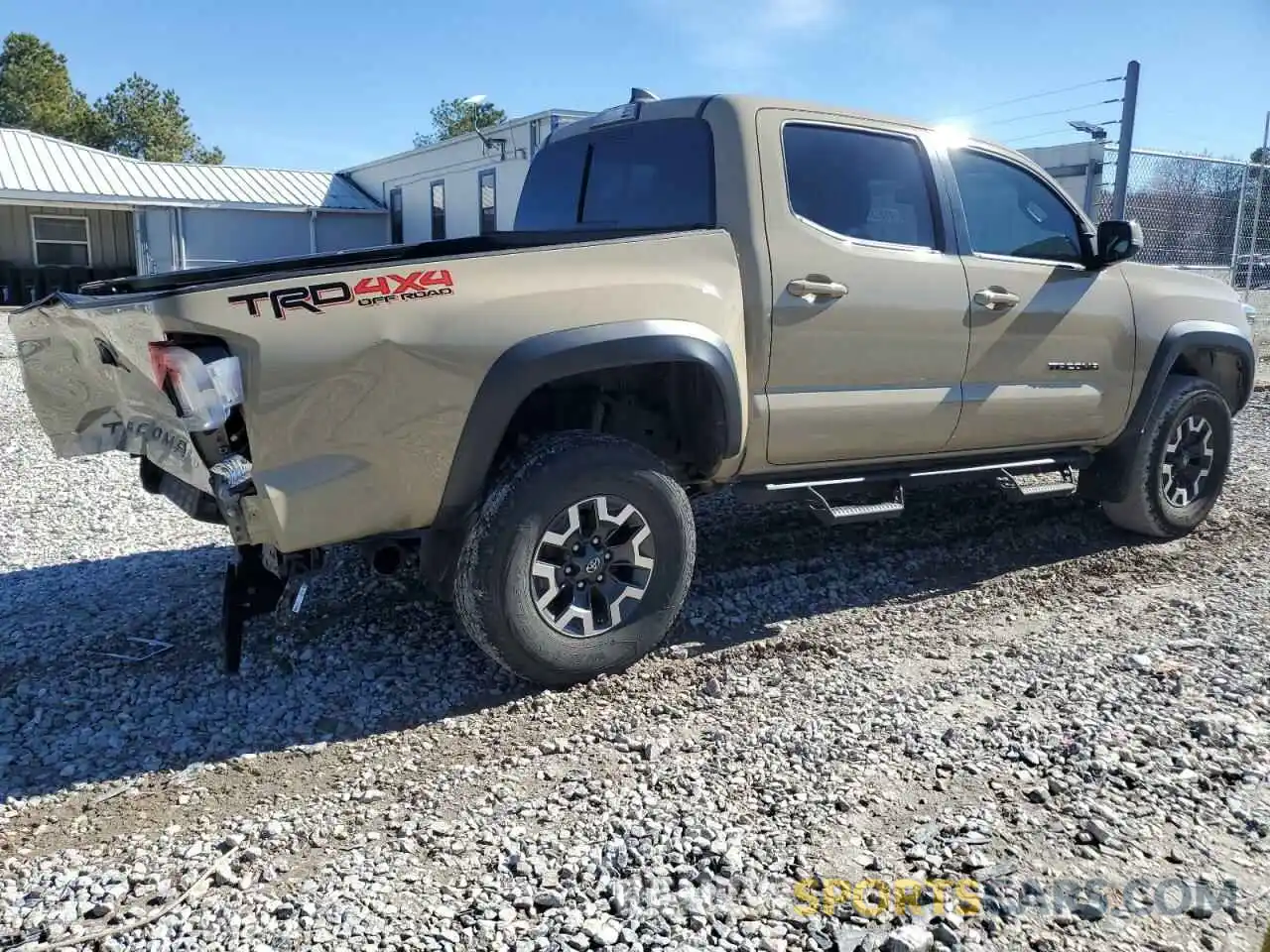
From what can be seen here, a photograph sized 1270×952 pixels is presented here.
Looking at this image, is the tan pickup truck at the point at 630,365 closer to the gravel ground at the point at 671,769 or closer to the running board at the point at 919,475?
the running board at the point at 919,475

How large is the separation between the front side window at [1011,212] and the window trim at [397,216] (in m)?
22.1

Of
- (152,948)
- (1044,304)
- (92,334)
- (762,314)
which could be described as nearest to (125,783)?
(152,948)

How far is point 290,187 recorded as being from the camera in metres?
26.4

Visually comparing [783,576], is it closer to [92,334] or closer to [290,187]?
[92,334]

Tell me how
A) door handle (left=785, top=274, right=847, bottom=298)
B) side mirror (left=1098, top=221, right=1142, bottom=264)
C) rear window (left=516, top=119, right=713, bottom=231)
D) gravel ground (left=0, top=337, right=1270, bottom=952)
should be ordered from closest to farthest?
gravel ground (left=0, top=337, right=1270, bottom=952)
door handle (left=785, top=274, right=847, bottom=298)
rear window (left=516, top=119, right=713, bottom=231)
side mirror (left=1098, top=221, right=1142, bottom=264)

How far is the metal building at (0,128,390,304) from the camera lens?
926 inches

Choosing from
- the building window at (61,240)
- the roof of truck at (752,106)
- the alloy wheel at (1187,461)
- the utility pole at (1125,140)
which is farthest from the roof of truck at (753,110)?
the building window at (61,240)

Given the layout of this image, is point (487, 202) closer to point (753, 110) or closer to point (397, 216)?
point (397, 216)

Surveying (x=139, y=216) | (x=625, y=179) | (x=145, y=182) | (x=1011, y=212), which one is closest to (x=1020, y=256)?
(x=1011, y=212)

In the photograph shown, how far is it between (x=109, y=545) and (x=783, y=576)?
364 centimetres

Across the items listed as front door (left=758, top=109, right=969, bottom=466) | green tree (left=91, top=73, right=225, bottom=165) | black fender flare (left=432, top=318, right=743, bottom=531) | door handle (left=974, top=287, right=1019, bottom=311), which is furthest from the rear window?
green tree (left=91, top=73, right=225, bottom=165)

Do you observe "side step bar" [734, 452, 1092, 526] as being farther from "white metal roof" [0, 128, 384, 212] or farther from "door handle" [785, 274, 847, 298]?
"white metal roof" [0, 128, 384, 212]

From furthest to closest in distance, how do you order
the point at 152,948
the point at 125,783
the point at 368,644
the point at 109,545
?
the point at 109,545 < the point at 368,644 < the point at 125,783 < the point at 152,948

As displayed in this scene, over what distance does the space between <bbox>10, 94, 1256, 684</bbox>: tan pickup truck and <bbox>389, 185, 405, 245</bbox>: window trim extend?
21361 mm
